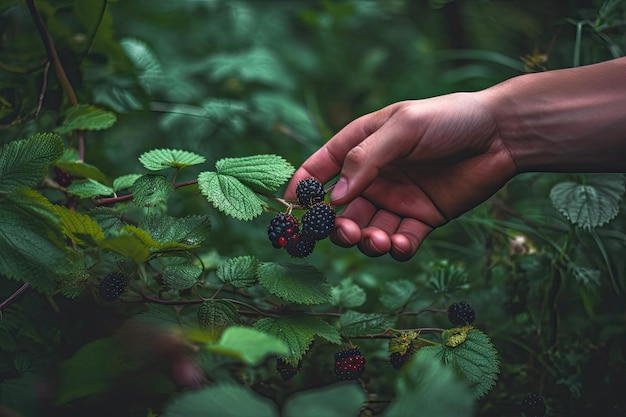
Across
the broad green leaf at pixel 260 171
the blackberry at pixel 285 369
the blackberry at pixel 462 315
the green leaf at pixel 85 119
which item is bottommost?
the blackberry at pixel 285 369

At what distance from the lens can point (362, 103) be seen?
2.65 metres

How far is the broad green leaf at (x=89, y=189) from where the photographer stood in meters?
0.95

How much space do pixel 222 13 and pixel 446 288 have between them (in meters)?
2.04

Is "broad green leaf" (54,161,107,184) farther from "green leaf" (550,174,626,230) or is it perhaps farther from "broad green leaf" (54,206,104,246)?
"green leaf" (550,174,626,230)


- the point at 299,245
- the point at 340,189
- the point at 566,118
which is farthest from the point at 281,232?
the point at 566,118

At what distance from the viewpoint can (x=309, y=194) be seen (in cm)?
98

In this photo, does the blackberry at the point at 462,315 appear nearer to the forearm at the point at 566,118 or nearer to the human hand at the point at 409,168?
the human hand at the point at 409,168

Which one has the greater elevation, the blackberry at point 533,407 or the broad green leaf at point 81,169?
the broad green leaf at point 81,169

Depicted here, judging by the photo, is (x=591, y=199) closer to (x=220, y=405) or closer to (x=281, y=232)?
(x=281, y=232)

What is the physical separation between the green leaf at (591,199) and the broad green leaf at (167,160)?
77 cm

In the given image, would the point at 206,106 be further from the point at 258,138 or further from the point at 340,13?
the point at 340,13

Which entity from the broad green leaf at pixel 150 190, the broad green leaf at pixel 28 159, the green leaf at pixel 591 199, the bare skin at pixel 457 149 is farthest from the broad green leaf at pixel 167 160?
the green leaf at pixel 591 199

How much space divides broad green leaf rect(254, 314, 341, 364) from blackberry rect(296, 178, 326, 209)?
0.66 ft

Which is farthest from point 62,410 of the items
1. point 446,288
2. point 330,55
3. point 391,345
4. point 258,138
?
point 330,55
